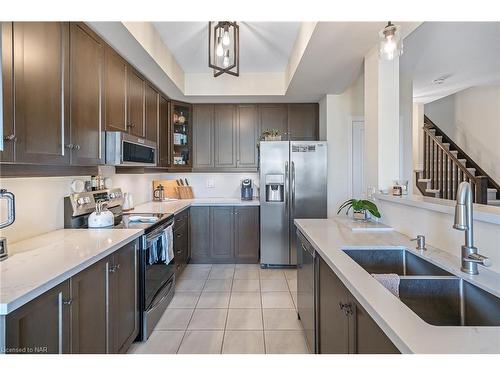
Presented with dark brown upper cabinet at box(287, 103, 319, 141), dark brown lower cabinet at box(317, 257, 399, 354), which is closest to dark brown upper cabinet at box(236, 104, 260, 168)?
dark brown upper cabinet at box(287, 103, 319, 141)

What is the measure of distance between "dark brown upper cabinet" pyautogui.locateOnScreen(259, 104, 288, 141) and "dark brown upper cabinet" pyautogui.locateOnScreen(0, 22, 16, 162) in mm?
3547

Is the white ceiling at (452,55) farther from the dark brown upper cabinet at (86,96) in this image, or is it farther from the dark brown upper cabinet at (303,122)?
the dark brown upper cabinet at (86,96)

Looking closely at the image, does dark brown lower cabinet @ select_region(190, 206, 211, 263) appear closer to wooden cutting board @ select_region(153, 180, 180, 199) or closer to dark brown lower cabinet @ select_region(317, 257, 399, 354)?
wooden cutting board @ select_region(153, 180, 180, 199)

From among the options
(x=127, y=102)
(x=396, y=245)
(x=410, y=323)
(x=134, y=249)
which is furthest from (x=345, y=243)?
(x=127, y=102)

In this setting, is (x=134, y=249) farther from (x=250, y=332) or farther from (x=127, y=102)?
(x=127, y=102)

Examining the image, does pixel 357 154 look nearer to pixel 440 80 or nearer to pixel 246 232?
pixel 440 80

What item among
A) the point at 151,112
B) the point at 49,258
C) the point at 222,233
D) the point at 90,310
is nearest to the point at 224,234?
the point at 222,233

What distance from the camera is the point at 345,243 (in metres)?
1.81

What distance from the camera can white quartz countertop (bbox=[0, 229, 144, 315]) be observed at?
1.14 metres

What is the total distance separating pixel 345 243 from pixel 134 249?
4.78ft

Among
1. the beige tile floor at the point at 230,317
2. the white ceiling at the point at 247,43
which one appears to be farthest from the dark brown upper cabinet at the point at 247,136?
the beige tile floor at the point at 230,317

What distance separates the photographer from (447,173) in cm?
497

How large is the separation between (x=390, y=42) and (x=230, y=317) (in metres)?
2.46

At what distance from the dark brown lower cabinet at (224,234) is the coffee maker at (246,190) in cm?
38
